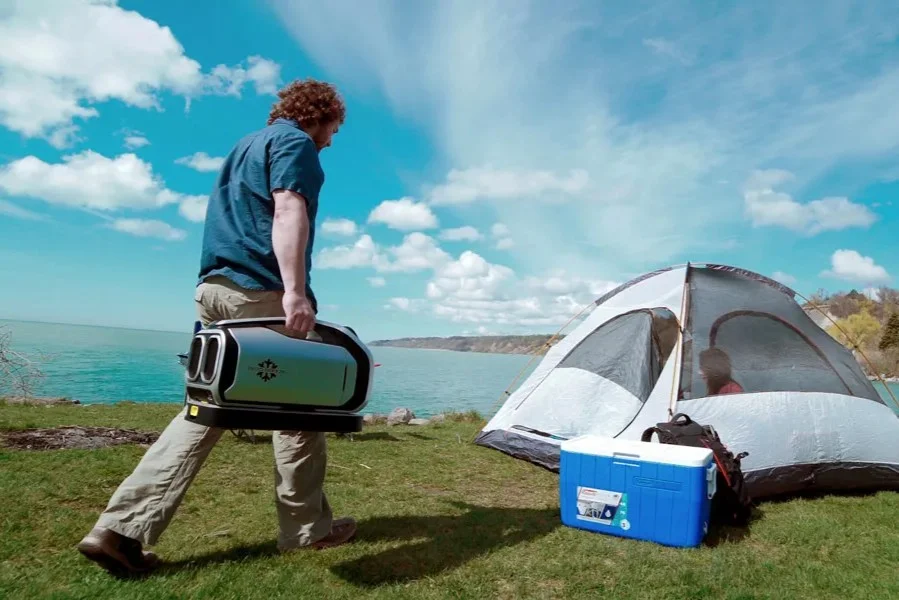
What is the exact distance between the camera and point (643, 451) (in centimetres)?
354

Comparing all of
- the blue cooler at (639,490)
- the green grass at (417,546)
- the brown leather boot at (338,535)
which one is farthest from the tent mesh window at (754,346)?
the brown leather boot at (338,535)

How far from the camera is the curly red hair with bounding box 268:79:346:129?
287cm

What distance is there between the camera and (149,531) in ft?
8.00

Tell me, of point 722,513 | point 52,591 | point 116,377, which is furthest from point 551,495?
point 116,377

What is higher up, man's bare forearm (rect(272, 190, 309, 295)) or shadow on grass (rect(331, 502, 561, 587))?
man's bare forearm (rect(272, 190, 309, 295))

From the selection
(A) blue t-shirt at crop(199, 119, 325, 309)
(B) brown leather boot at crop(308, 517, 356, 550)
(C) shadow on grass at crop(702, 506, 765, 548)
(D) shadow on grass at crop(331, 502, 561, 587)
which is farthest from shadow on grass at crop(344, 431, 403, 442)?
(A) blue t-shirt at crop(199, 119, 325, 309)

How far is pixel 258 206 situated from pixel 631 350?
4031mm

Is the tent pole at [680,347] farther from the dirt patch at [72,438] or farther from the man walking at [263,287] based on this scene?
the dirt patch at [72,438]

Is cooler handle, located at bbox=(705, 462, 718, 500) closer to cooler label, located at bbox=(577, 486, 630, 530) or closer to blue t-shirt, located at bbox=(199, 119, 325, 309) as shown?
cooler label, located at bbox=(577, 486, 630, 530)

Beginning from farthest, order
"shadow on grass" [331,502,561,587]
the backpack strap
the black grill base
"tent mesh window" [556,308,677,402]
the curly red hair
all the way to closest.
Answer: "tent mesh window" [556,308,677,402] → the backpack strap → the curly red hair → "shadow on grass" [331,502,561,587] → the black grill base

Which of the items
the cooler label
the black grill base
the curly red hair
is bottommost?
the cooler label

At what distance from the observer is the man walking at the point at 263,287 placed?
241 centimetres

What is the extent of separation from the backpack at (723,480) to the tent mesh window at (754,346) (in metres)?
0.70

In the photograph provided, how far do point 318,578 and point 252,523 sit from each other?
92 cm
